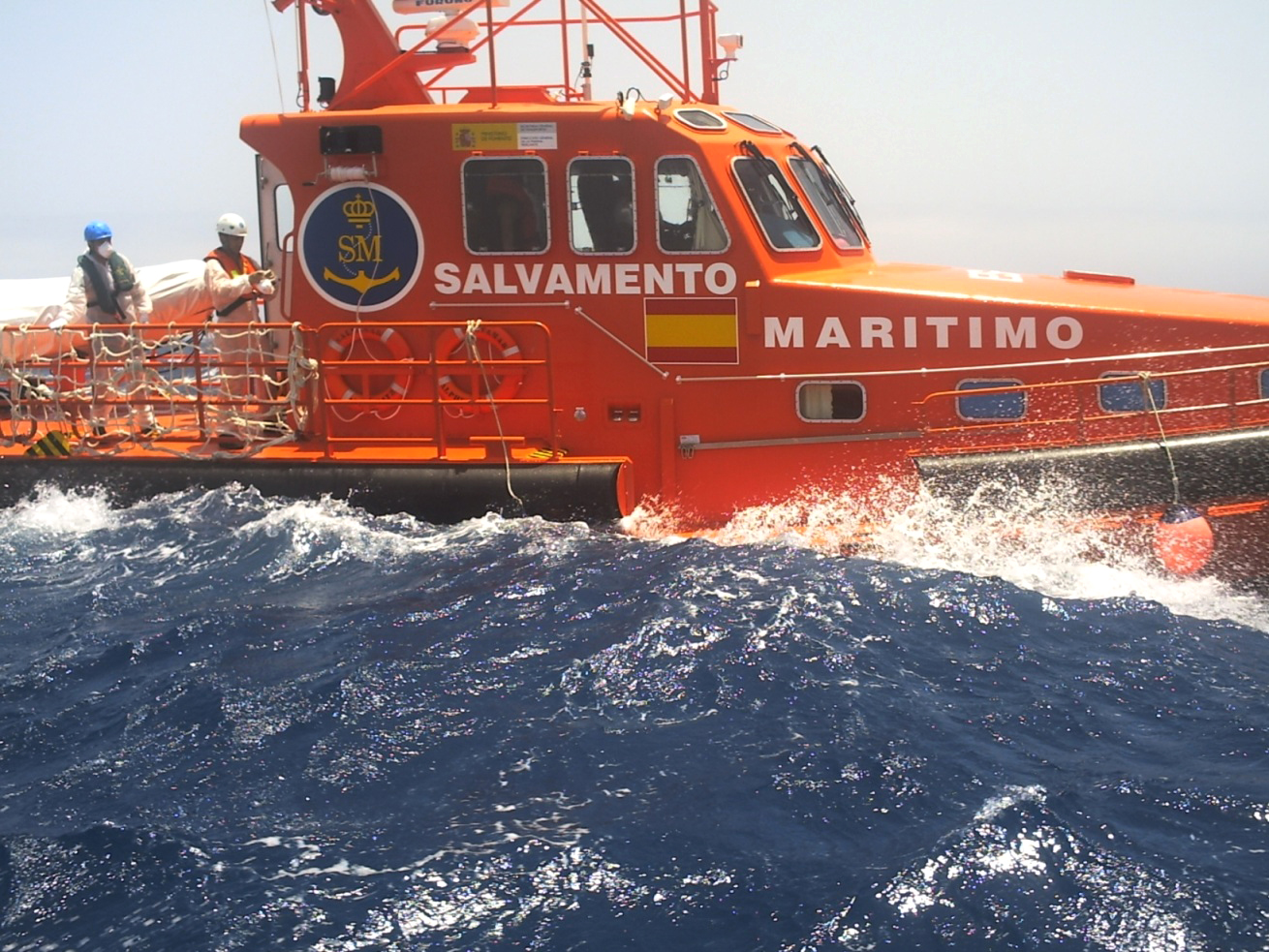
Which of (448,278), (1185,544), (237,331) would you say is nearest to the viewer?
(1185,544)

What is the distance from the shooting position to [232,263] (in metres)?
8.34

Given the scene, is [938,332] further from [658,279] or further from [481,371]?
[481,371]

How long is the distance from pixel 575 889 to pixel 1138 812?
167cm

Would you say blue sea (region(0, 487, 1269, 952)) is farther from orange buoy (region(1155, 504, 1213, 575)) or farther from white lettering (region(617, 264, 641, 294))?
white lettering (region(617, 264, 641, 294))

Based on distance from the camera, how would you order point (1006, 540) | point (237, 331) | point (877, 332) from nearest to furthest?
1. point (1006, 540)
2. point (877, 332)
3. point (237, 331)

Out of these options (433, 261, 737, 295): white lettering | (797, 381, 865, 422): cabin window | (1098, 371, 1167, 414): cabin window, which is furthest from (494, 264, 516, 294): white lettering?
(1098, 371, 1167, 414): cabin window

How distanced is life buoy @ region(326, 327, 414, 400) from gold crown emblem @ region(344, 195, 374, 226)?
0.62m

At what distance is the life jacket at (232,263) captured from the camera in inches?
319

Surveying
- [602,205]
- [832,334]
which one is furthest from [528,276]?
[832,334]

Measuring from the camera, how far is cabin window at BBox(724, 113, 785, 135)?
24.2 ft

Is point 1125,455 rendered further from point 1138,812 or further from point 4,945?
point 4,945

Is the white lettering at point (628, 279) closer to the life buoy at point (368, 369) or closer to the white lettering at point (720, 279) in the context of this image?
the white lettering at point (720, 279)

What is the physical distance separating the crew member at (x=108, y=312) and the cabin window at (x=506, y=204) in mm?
2202

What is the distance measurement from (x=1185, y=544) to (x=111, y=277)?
21.7 feet
